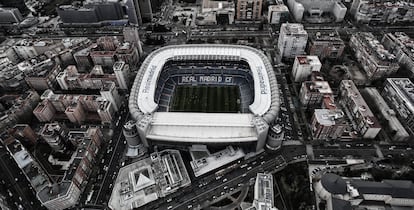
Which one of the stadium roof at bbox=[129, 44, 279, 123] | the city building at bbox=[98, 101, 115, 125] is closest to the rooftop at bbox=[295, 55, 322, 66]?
the stadium roof at bbox=[129, 44, 279, 123]

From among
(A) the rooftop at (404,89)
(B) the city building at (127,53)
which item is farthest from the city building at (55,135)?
(A) the rooftop at (404,89)

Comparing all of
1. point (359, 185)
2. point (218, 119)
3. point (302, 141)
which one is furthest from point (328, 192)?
point (218, 119)

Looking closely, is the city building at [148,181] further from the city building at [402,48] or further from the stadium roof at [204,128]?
the city building at [402,48]

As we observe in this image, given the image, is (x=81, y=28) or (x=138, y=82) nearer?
(x=138, y=82)

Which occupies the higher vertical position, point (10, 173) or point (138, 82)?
point (138, 82)

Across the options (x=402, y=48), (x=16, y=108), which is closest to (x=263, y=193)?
(x=16, y=108)

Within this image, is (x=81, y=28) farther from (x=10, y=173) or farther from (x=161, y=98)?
(x=10, y=173)

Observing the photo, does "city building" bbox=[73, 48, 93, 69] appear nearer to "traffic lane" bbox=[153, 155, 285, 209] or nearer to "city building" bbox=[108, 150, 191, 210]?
"city building" bbox=[108, 150, 191, 210]
